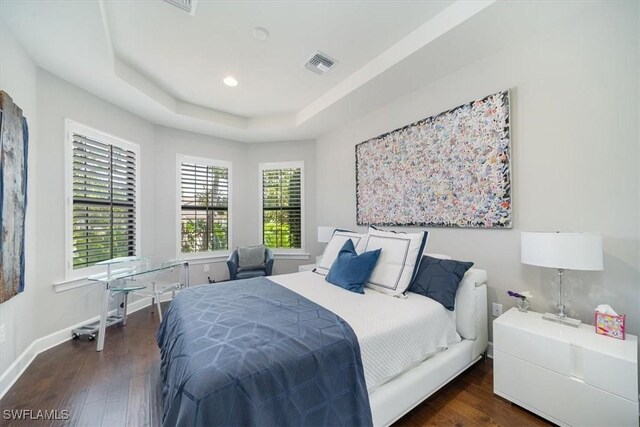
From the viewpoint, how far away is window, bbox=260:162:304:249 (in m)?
4.57

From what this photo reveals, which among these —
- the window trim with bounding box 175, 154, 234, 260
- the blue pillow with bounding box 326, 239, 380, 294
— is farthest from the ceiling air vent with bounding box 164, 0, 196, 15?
the window trim with bounding box 175, 154, 234, 260

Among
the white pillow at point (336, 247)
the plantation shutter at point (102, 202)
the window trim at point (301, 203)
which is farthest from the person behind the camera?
the window trim at point (301, 203)

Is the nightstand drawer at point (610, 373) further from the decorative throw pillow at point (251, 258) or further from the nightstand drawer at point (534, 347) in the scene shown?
the decorative throw pillow at point (251, 258)

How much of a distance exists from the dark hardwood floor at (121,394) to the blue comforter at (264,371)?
617mm

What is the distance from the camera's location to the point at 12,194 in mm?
1881

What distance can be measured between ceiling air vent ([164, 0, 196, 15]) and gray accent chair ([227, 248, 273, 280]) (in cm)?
287

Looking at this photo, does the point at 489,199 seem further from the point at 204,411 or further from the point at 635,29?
the point at 204,411

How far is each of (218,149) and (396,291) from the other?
3.73 metres

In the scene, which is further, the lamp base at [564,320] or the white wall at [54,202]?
the white wall at [54,202]

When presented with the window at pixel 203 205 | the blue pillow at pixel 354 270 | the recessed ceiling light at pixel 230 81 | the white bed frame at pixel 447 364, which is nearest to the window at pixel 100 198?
the window at pixel 203 205

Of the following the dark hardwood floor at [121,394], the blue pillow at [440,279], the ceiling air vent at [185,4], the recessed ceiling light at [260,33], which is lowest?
the dark hardwood floor at [121,394]

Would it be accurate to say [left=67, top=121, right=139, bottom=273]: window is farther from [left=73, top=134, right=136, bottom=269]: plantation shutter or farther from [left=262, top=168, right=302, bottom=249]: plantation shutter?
[left=262, top=168, right=302, bottom=249]: plantation shutter

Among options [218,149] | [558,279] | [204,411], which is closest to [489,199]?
[558,279]

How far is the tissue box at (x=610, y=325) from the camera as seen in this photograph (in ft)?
4.84
